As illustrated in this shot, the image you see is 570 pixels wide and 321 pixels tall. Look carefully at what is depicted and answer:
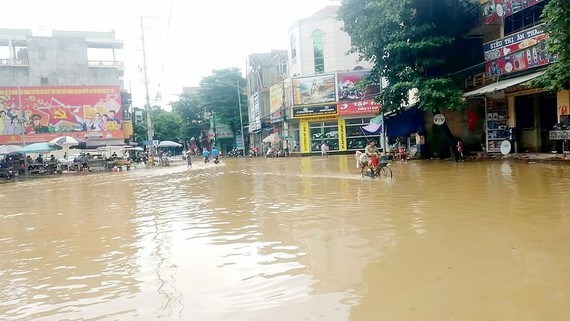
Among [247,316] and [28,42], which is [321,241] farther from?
[28,42]

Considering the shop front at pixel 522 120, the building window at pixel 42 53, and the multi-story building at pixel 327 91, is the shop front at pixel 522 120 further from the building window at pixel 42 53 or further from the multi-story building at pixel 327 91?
the building window at pixel 42 53

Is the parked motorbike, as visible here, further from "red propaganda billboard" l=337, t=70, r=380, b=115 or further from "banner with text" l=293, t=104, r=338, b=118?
"red propaganda billboard" l=337, t=70, r=380, b=115

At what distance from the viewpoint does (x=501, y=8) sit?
20.4 metres

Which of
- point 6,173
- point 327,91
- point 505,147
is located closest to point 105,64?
point 6,173

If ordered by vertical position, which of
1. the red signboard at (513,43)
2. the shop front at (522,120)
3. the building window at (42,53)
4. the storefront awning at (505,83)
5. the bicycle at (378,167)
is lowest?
the bicycle at (378,167)

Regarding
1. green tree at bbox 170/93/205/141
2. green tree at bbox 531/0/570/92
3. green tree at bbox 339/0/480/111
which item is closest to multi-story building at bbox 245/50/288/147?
green tree at bbox 170/93/205/141

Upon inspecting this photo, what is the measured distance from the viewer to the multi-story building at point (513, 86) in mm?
19266

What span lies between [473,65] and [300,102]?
1803 centimetres

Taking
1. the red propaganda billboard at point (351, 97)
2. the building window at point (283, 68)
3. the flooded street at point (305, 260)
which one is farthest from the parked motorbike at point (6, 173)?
the building window at point (283, 68)

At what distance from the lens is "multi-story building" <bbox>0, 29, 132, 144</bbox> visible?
41.3 metres

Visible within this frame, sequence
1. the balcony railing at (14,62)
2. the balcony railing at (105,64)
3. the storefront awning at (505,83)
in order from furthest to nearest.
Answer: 1. the balcony railing at (105,64)
2. the balcony railing at (14,62)
3. the storefront awning at (505,83)

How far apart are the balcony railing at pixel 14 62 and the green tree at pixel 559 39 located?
4376cm

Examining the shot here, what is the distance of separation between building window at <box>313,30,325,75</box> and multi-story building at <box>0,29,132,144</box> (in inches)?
718

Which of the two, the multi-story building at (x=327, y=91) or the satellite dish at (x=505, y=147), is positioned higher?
the multi-story building at (x=327, y=91)
